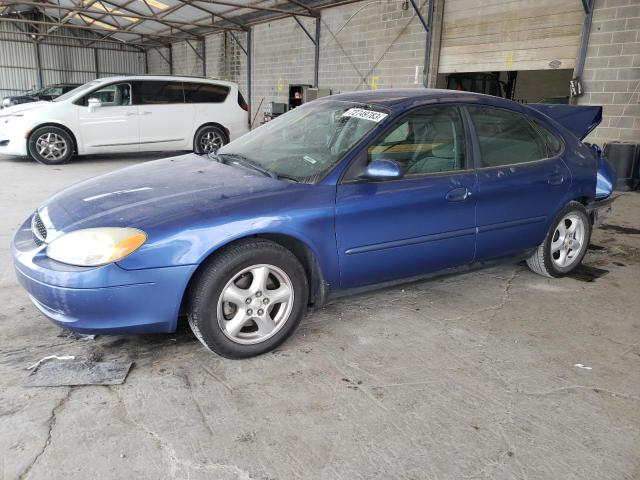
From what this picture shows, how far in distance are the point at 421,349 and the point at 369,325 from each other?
387mm

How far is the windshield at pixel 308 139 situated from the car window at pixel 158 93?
637 cm

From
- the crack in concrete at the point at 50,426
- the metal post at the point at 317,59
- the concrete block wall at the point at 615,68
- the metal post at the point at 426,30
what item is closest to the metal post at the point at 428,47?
the metal post at the point at 426,30

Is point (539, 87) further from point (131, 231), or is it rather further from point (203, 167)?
point (131, 231)

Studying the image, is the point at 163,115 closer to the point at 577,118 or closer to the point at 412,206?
the point at 577,118

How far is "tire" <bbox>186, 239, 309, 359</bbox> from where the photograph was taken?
2.44 metres

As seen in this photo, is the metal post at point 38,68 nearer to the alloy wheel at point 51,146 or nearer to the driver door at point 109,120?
the alloy wheel at point 51,146

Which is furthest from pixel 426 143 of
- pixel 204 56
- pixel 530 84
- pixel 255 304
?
pixel 204 56

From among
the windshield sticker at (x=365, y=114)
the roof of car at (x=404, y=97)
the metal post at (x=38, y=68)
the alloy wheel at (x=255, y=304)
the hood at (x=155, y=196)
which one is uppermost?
the metal post at (x=38, y=68)

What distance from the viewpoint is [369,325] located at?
3084mm

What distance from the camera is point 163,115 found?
31.0 feet

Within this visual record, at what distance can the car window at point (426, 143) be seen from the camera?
2965mm

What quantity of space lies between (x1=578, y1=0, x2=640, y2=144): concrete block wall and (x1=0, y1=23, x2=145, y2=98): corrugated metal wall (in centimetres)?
2351

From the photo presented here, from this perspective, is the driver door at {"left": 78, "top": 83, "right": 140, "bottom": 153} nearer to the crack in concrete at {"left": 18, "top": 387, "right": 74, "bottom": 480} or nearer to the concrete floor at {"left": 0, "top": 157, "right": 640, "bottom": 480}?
the concrete floor at {"left": 0, "top": 157, "right": 640, "bottom": 480}

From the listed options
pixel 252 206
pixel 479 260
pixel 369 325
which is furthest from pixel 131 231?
pixel 479 260
